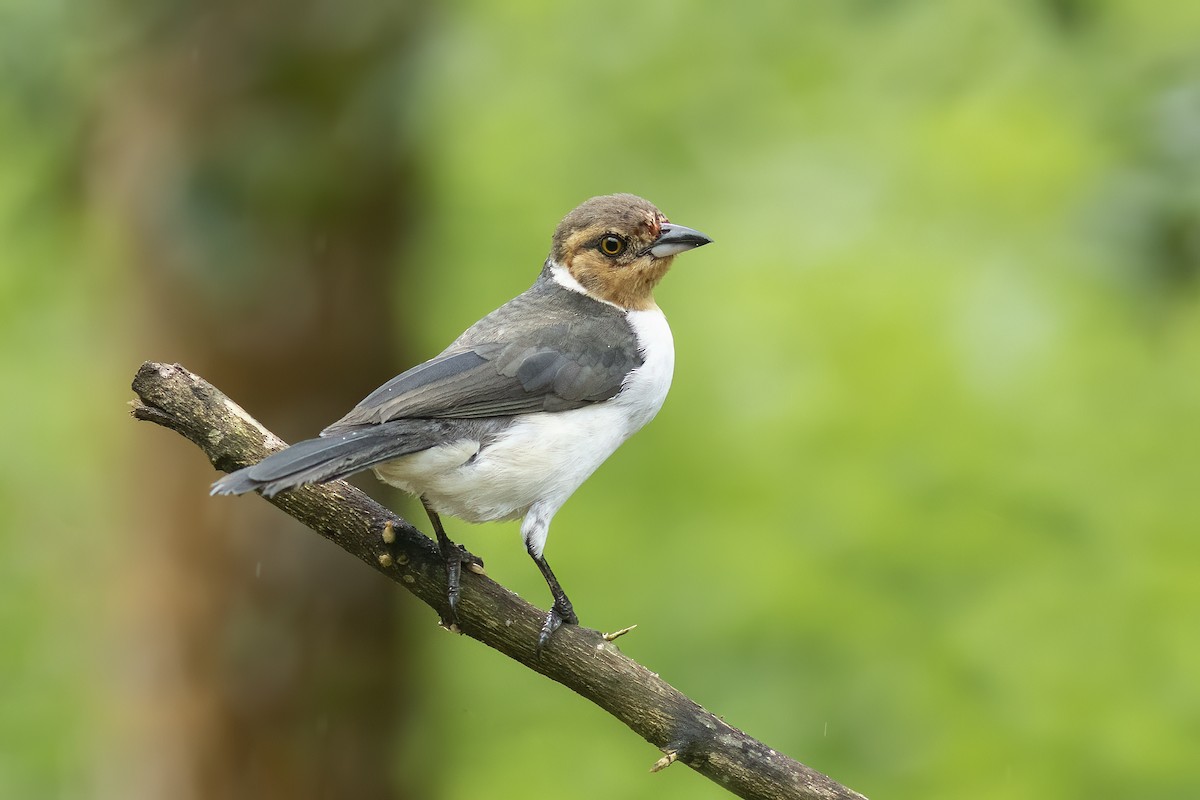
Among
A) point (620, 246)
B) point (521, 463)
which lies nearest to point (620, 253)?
point (620, 246)

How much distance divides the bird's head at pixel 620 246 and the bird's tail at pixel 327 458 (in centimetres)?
123

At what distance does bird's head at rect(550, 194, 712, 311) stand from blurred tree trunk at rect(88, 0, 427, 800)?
1.37 metres

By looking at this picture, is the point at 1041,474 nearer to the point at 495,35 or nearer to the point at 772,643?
the point at 772,643

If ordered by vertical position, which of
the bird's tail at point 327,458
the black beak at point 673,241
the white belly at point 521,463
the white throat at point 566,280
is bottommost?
the bird's tail at point 327,458

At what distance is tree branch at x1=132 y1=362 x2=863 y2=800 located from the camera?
3.31 m

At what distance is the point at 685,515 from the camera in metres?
7.74

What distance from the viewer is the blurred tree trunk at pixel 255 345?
5609 millimetres

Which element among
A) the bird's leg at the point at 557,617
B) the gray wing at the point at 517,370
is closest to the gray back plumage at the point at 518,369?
the gray wing at the point at 517,370

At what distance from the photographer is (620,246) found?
4.57m

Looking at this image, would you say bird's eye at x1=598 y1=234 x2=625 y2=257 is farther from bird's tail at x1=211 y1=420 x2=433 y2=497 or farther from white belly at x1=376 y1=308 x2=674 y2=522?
bird's tail at x1=211 y1=420 x2=433 y2=497

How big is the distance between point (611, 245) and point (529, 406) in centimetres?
91

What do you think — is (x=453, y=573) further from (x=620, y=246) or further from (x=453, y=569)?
(x=620, y=246)

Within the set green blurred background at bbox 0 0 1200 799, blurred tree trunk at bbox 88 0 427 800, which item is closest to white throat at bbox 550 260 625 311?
green blurred background at bbox 0 0 1200 799

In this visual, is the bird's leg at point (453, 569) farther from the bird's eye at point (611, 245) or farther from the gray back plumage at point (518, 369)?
the bird's eye at point (611, 245)
